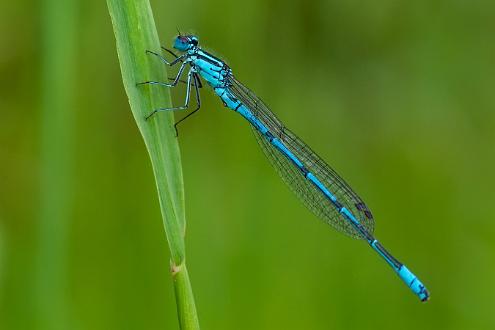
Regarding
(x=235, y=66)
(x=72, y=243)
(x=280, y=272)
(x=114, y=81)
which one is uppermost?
(x=114, y=81)

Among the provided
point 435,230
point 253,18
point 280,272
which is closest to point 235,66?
point 253,18

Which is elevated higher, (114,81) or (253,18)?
(114,81)

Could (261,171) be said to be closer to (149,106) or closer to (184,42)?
(184,42)

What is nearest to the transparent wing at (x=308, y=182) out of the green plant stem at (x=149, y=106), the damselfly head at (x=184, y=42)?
the damselfly head at (x=184, y=42)

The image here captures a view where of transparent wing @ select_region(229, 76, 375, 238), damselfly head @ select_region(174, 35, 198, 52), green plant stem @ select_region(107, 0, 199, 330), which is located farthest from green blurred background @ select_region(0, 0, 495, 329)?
green plant stem @ select_region(107, 0, 199, 330)

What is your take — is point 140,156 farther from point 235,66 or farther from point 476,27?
point 476,27

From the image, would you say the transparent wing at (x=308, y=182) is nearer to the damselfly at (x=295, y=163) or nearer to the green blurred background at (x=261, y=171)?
the damselfly at (x=295, y=163)

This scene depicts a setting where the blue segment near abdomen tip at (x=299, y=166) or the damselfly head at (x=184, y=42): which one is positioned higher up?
the damselfly head at (x=184, y=42)

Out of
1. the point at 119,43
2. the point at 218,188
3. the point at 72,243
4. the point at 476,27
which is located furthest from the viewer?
the point at 476,27

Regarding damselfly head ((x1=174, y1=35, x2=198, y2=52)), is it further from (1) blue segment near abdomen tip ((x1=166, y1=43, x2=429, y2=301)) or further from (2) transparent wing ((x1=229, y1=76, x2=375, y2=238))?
(2) transparent wing ((x1=229, y1=76, x2=375, y2=238))
